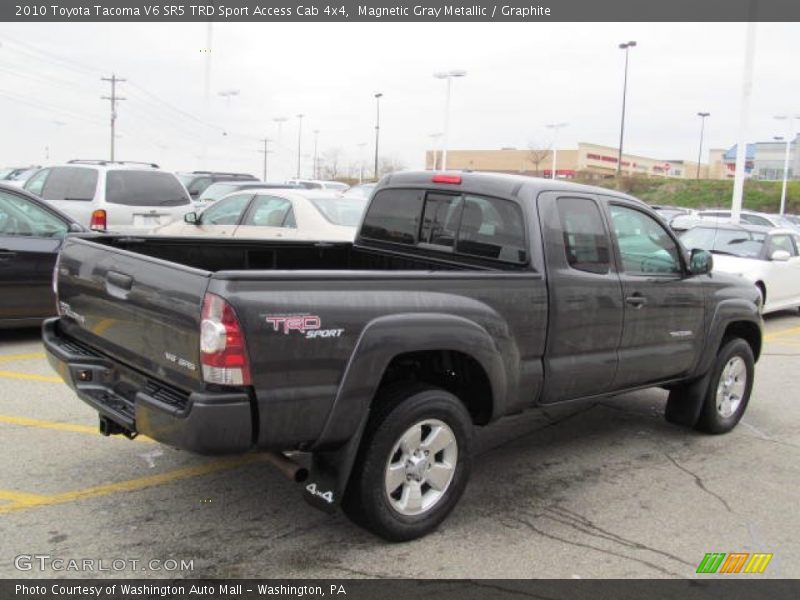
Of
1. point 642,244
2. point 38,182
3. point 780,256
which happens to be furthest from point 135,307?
point 38,182

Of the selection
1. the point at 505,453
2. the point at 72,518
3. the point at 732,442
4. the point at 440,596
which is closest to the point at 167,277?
the point at 72,518

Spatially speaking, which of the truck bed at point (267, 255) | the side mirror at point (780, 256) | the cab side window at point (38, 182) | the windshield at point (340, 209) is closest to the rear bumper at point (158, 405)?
the truck bed at point (267, 255)

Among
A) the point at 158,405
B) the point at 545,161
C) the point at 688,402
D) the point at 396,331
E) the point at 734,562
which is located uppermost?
the point at 545,161

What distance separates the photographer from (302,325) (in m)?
3.26

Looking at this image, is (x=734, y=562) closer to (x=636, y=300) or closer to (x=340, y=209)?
(x=636, y=300)

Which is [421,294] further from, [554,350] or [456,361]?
[554,350]

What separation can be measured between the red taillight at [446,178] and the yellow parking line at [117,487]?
84.2 inches

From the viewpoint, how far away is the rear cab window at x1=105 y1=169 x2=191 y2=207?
12.4 m

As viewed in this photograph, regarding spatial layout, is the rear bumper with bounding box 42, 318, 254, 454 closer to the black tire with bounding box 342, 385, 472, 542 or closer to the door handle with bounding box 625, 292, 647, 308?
the black tire with bounding box 342, 385, 472, 542

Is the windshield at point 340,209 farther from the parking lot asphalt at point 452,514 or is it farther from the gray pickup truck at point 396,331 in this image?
the parking lot asphalt at point 452,514

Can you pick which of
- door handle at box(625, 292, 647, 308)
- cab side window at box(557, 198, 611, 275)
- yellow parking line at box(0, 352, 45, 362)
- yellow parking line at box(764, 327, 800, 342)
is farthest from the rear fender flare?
yellow parking line at box(764, 327, 800, 342)

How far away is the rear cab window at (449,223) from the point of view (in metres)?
4.59

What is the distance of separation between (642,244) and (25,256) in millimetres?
6060

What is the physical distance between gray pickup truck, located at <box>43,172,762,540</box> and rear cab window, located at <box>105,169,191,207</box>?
7.81m
